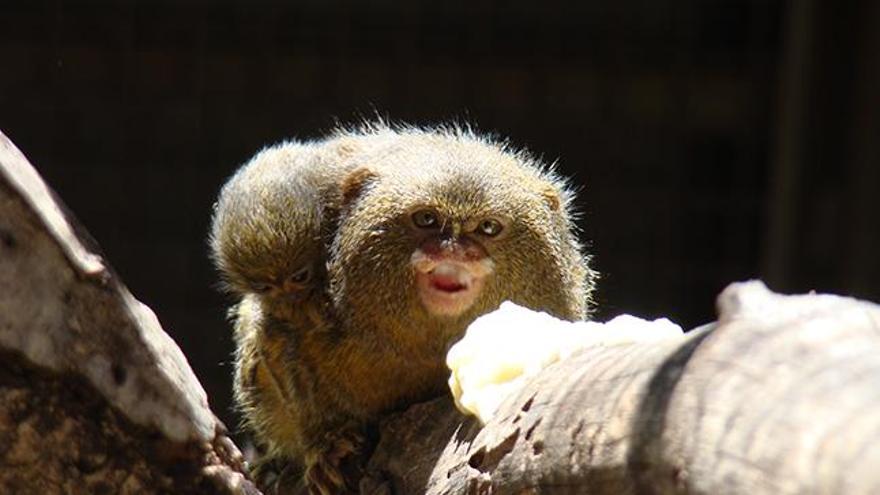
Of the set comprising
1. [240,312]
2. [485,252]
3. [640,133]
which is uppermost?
[485,252]

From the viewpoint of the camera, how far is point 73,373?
6.38 ft

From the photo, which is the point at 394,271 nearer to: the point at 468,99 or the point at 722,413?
the point at 722,413

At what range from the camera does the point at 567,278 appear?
2.95m

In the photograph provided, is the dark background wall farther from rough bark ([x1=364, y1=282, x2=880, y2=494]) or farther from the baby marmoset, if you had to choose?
rough bark ([x1=364, y1=282, x2=880, y2=494])

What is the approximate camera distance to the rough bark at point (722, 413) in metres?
1.50

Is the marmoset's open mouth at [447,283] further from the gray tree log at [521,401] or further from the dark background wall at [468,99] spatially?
the dark background wall at [468,99]

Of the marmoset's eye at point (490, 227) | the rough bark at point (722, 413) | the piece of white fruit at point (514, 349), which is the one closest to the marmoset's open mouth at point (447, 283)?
the marmoset's eye at point (490, 227)

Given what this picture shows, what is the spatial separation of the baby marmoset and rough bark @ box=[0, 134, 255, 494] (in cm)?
82

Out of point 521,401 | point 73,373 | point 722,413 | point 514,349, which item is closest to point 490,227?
point 514,349

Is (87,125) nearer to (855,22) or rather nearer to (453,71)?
(453,71)

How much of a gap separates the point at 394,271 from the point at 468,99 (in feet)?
8.54

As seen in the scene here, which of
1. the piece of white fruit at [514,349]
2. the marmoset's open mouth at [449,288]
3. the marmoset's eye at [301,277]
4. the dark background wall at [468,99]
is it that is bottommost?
the dark background wall at [468,99]

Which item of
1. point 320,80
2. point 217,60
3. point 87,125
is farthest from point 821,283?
point 87,125

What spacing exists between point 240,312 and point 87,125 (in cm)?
225
